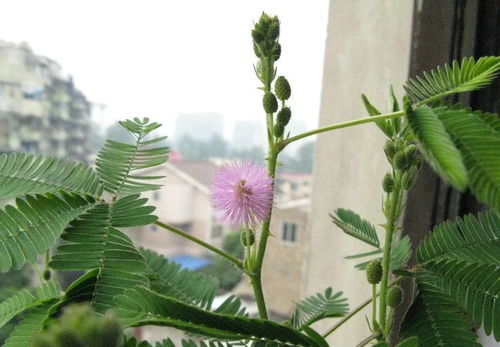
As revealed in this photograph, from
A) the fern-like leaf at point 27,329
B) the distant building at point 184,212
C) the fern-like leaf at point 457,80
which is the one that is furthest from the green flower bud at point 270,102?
the distant building at point 184,212

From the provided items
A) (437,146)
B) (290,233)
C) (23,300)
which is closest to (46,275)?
(23,300)

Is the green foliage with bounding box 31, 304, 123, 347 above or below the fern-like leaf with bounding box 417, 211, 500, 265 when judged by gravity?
below

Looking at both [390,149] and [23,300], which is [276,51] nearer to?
[390,149]

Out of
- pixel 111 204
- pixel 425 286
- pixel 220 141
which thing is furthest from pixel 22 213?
pixel 220 141

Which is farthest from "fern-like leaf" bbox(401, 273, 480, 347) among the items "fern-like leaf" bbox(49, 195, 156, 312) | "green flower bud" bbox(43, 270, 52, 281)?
"green flower bud" bbox(43, 270, 52, 281)

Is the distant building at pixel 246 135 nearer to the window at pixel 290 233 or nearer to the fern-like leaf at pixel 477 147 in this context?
the window at pixel 290 233

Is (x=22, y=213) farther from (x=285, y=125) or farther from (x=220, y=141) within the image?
(x=220, y=141)

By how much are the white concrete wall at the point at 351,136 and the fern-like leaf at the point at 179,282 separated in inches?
14.1

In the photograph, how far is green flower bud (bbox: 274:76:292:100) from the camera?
16.3 inches

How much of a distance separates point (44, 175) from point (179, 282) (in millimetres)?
154

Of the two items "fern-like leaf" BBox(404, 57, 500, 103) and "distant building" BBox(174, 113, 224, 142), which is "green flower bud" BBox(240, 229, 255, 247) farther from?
"distant building" BBox(174, 113, 224, 142)

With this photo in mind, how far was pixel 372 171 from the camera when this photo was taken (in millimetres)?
814

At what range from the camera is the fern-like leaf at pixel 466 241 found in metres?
0.45

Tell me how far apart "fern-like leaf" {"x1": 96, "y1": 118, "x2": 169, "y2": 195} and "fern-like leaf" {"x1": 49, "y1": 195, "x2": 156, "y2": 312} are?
0.04 m
